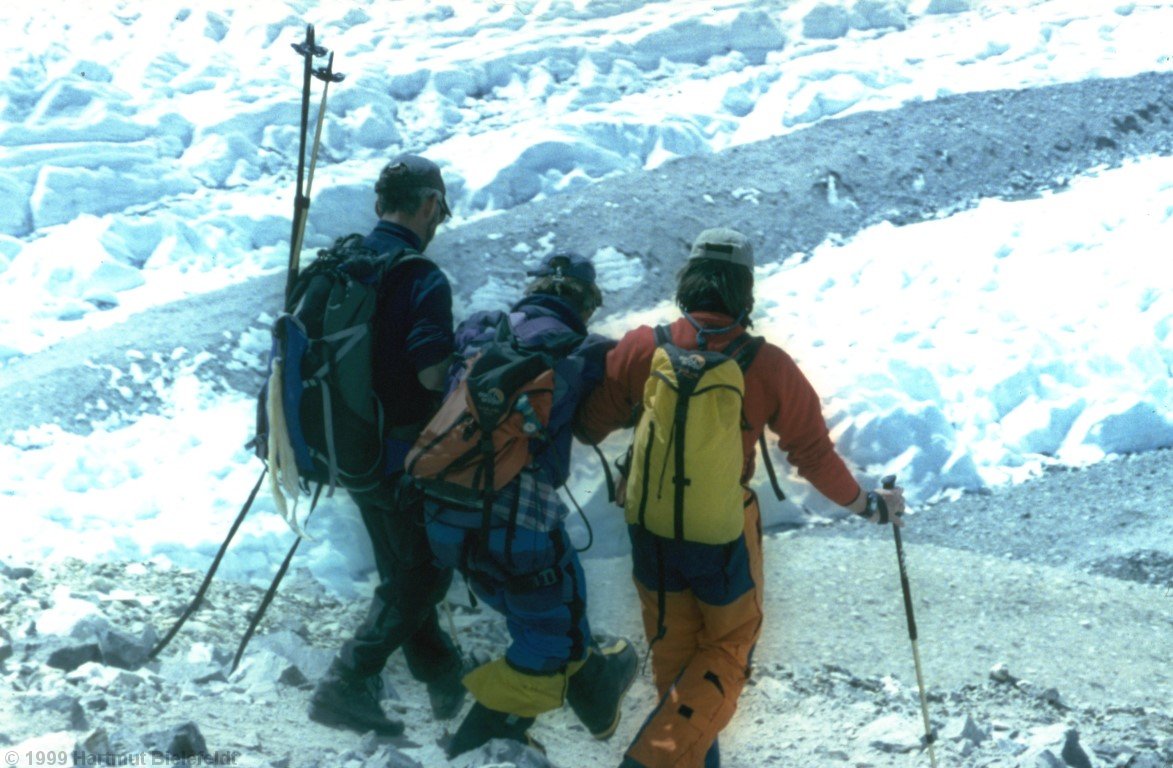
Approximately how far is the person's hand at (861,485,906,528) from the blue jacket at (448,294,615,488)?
88 cm

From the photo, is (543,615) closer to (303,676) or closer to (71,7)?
(303,676)

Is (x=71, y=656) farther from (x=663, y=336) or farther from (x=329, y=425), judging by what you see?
(x=663, y=336)

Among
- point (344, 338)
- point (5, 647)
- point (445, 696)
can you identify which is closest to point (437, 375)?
point (344, 338)

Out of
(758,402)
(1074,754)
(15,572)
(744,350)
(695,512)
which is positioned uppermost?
(744,350)

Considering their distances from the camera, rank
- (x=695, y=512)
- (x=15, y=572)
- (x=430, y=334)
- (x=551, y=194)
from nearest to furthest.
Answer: (x=695, y=512) → (x=430, y=334) → (x=15, y=572) → (x=551, y=194)

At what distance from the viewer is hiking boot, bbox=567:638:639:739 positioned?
3699 mm

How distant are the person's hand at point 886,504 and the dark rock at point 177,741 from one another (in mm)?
1957

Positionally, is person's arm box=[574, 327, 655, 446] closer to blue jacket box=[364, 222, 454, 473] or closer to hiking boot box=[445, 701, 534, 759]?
blue jacket box=[364, 222, 454, 473]

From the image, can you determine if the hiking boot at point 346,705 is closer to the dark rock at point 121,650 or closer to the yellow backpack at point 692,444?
the dark rock at point 121,650

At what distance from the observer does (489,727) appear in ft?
11.8

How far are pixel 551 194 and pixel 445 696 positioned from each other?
6962 mm

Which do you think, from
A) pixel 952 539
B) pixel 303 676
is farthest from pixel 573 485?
pixel 303 676

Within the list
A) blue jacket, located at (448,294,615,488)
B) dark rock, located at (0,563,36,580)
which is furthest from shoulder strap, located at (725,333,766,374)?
dark rock, located at (0,563,36,580)

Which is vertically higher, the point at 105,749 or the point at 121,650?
the point at 105,749
